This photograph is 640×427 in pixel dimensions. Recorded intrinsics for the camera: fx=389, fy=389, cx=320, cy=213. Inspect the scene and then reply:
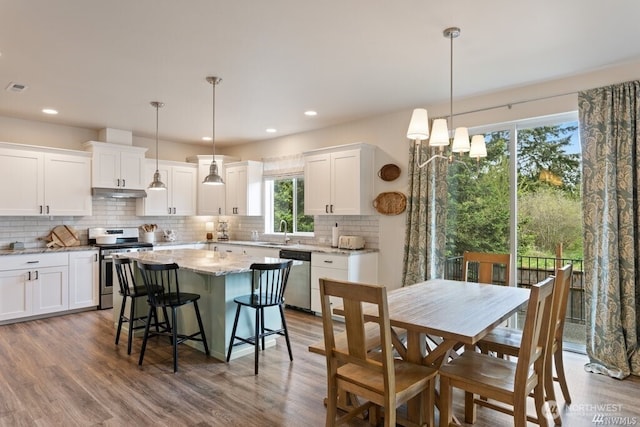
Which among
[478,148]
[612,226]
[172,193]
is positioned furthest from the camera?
[172,193]

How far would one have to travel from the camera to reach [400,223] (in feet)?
16.3

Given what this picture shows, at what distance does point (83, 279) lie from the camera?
5387 mm

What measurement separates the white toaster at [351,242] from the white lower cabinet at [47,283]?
3467 millimetres

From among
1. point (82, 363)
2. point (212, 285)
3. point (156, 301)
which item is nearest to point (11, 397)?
point (82, 363)

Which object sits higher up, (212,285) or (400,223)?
(400,223)

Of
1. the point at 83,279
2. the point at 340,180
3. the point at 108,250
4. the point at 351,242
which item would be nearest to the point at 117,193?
the point at 108,250

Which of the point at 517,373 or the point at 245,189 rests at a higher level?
the point at 245,189

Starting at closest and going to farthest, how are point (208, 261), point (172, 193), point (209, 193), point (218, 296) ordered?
point (218, 296)
point (208, 261)
point (172, 193)
point (209, 193)

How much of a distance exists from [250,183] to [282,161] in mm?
672

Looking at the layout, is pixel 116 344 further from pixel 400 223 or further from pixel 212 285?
pixel 400 223

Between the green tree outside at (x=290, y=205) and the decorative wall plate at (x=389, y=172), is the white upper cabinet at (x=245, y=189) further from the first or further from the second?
the decorative wall plate at (x=389, y=172)

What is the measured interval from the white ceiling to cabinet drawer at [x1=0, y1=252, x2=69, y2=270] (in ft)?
6.10

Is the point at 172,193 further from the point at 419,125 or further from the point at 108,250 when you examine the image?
the point at 419,125

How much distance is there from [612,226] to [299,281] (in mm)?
3589
